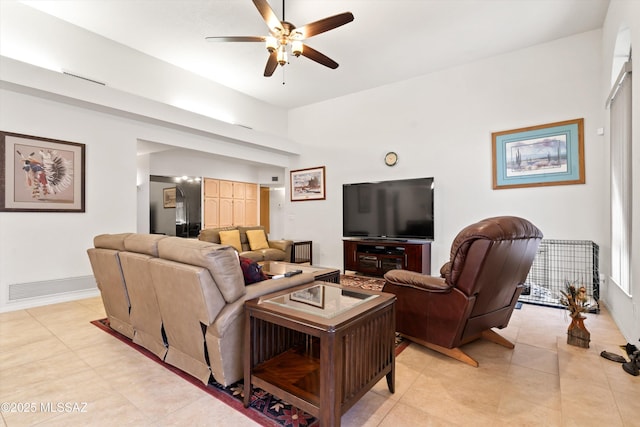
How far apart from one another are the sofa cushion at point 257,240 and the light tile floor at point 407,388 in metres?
3.09

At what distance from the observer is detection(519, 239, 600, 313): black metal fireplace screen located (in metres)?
3.63

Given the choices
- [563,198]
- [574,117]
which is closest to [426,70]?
[574,117]

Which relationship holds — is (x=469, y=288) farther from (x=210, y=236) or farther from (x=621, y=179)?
(x=210, y=236)

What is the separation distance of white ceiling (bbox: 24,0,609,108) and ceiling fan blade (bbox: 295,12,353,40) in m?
0.75


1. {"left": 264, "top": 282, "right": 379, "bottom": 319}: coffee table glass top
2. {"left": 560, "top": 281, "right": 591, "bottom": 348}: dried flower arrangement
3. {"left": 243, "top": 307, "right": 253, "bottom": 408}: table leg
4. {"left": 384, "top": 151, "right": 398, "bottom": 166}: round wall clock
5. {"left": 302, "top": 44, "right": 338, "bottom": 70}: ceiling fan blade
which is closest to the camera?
{"left": 264, "top": 282, "right": 379, "bottom": 319}: coffee table glass top

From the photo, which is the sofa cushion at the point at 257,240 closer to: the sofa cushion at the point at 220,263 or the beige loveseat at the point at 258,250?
the beige loveseat at the point at 258,250

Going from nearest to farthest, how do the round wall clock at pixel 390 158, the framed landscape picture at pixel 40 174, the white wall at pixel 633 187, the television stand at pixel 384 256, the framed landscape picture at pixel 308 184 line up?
the white wall at pixel 633 187
the framed landscape picture at pixel 40 174
the television stand at pixel 384 256
the round wall clock at pixel 390 158
the framed landscape picture at pixel 308 184

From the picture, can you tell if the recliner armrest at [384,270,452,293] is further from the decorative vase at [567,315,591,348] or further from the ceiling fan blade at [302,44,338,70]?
the ceiling fan blade at [302,44,338,70]

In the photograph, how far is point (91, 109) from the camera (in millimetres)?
3883

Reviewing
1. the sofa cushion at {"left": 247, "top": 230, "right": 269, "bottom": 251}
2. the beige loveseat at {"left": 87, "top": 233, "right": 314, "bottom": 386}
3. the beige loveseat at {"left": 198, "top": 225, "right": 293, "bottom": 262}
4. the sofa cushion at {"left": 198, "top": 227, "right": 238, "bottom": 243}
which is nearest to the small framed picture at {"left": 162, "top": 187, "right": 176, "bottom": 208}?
the beige loveseat at {"left": 198, "top": 225, "right": 293, "bottom": 262}

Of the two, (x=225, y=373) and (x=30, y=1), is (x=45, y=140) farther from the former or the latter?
(x=225, y=373)

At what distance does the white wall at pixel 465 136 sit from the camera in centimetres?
380

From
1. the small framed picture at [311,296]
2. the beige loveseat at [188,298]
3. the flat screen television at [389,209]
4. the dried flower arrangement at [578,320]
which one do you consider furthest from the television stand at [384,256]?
the small framed picture at [311,296]

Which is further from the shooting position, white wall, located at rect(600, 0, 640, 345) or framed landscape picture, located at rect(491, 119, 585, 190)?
framed landscape picture, located at rect(491, 119, 585, 190)
